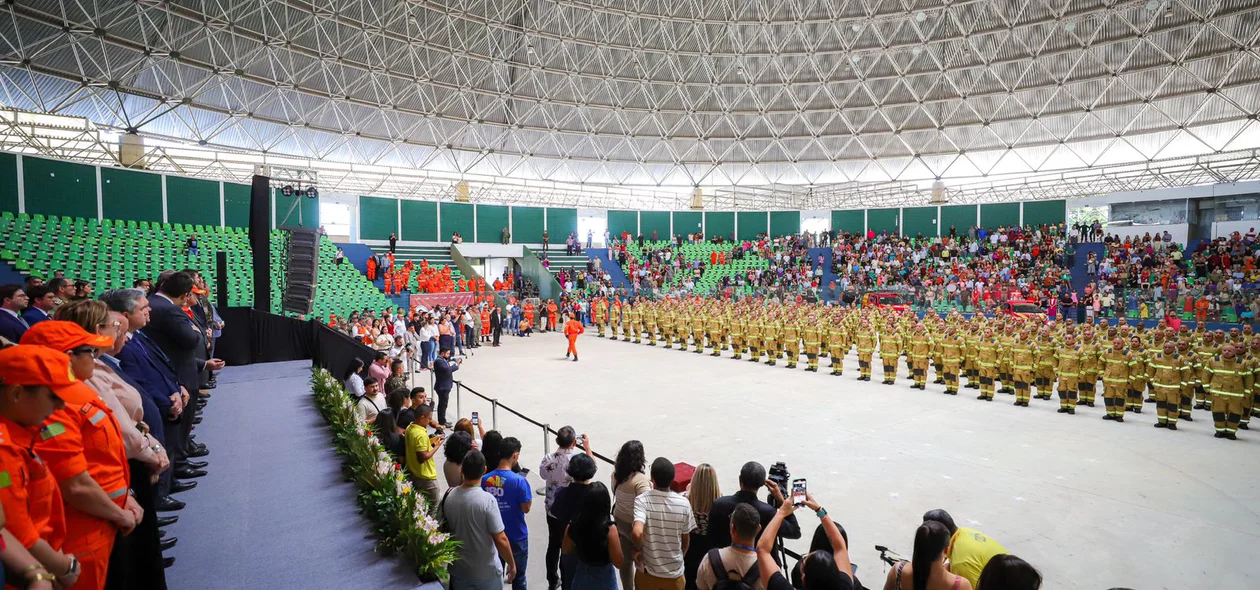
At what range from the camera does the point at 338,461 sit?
20.9ft

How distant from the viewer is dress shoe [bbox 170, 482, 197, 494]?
533 centimetres

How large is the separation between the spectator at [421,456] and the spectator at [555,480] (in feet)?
3.81

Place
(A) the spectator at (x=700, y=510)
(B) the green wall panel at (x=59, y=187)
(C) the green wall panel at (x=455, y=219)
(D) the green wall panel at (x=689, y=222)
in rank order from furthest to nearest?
(D) the green wall panel at (x=689, y=222), (C) the green wall panel at (x=455, y=219), (B) the green wall panel at (x=59, y=187), (A) the spectator at (x=700, y=510)

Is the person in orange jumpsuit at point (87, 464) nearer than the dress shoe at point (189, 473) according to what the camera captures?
Yes

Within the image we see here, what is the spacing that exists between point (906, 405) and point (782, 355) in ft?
22.0

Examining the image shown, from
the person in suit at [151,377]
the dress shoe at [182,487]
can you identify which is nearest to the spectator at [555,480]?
the person in suit at [151,377]

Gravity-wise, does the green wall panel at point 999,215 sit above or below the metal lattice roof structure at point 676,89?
below

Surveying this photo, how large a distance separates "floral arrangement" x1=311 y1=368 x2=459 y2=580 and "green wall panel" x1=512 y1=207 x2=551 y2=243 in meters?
30.3

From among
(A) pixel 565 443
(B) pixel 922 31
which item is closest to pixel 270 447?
(A) pixel 565 443

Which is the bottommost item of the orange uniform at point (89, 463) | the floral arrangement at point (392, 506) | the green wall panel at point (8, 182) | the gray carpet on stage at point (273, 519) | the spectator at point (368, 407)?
the gray carpet on stage at point (273, 519)

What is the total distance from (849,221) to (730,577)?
38.0 meters

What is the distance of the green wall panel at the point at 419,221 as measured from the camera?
33062mm

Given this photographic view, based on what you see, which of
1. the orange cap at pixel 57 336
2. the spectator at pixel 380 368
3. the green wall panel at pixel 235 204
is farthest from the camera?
the green wall panel at pixel 235 204

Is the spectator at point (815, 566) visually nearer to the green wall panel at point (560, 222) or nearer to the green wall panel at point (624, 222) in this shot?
the green wall panel at point (560, 222)
